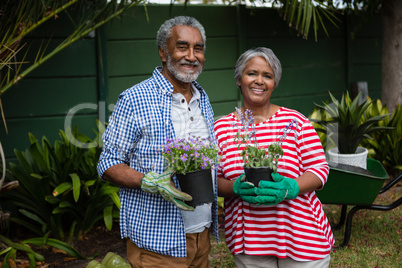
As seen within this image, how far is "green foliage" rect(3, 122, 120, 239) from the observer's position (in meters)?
4.16

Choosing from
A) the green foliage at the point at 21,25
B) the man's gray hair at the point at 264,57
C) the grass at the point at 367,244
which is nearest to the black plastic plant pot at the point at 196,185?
the man's gray hair at the point at 264,57

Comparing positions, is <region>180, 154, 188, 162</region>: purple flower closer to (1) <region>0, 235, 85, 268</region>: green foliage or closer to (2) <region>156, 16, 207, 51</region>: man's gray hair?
(2) <region>156, 16, 207, 51</region>: man's gray hair

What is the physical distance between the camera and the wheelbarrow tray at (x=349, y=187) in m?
3.64

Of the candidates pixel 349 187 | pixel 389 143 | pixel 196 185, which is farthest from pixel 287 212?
pixel 389 143

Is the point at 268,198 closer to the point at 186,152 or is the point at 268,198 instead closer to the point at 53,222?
the point at 186,152

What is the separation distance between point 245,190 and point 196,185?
10.8 inches

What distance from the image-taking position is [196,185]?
2.03 metres

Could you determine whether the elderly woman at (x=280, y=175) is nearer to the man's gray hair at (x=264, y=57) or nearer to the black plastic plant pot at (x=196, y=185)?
the man's gray hair at (x=264, y=57)

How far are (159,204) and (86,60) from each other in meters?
3.23

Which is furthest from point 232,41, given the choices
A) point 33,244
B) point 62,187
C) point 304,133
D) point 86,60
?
point 304,133

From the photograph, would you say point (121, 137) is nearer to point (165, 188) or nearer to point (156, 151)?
point (156, 151)

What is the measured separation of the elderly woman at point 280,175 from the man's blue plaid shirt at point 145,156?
34 centimetres

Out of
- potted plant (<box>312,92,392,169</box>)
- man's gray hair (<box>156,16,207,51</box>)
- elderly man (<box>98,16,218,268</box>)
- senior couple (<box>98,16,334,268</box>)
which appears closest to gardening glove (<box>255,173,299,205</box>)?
senior couple (<box>98,16,334,268</box>)

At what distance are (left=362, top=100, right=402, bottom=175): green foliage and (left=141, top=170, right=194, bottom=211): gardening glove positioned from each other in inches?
180
